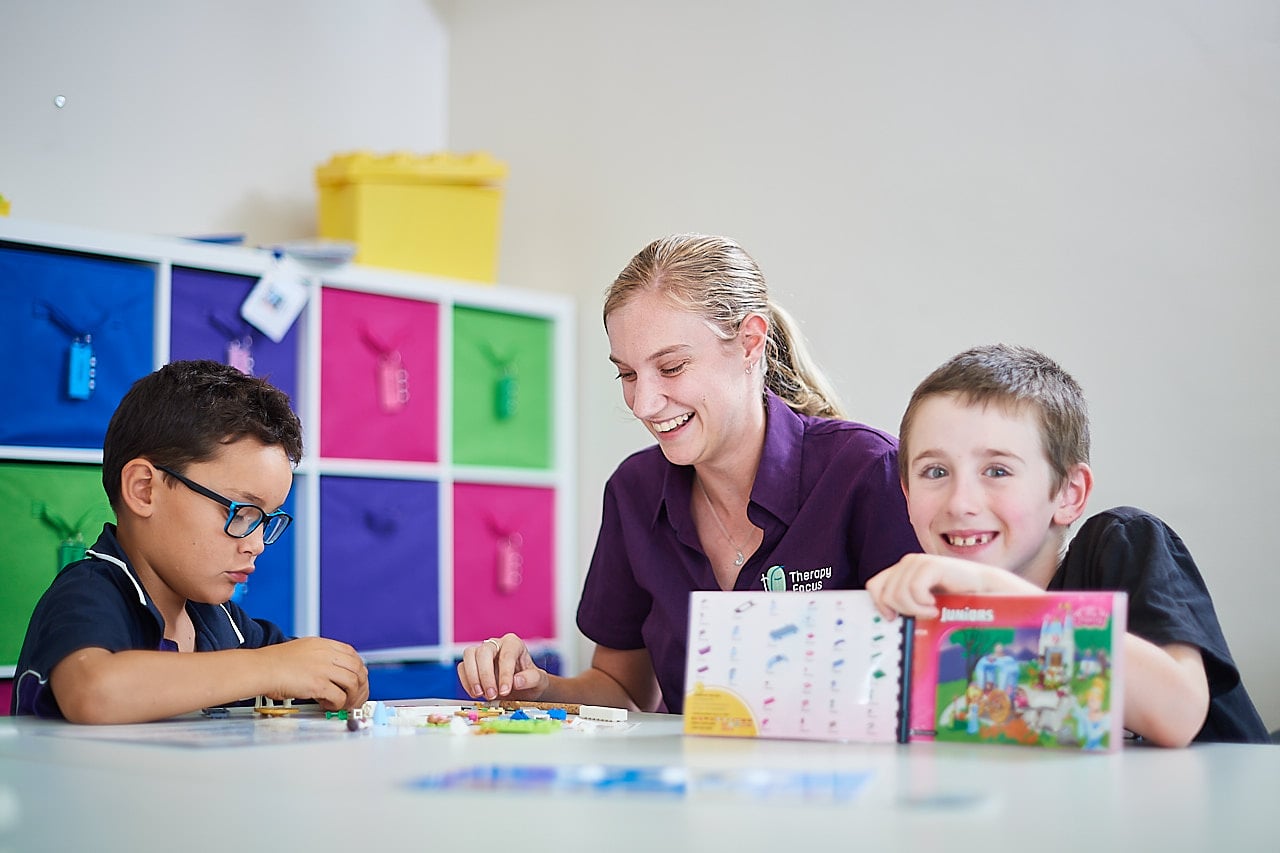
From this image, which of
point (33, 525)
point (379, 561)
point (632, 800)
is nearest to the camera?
point (632, 800)

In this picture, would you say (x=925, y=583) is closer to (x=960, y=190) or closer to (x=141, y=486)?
(x=141, y=486)

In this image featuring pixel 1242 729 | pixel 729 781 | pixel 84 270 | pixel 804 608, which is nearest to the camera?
pixel 729 781

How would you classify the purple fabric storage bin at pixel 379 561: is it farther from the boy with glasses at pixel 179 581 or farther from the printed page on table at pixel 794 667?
the printed page on table at pixel 794 667

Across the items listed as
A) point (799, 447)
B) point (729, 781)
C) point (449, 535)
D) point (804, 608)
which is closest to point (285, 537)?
point (449, 535)

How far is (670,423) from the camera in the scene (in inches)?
69.6

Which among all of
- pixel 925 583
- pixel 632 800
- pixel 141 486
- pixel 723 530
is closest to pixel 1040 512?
pixel 925 583

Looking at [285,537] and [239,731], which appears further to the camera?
[285,537]

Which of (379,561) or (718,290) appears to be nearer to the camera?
(718,290)

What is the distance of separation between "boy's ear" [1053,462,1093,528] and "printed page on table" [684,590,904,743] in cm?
37

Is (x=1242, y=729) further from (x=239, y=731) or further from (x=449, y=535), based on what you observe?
(x=449, y=535)

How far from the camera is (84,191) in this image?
2.99 m

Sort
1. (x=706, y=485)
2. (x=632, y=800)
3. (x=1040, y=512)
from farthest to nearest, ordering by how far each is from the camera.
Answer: (x=706, y=485) → (x=1040, y=512) → (x=632, y=800)

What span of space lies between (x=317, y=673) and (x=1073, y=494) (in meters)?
0.82

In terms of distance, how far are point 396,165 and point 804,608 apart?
245cm
